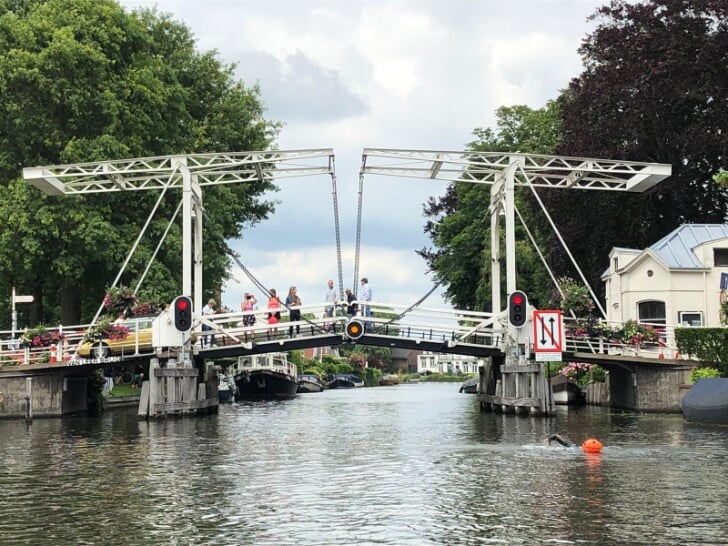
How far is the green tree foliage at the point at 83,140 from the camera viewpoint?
123 feet

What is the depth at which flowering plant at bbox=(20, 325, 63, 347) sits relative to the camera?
32.8 meters

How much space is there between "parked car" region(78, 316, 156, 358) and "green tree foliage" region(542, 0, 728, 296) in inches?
733

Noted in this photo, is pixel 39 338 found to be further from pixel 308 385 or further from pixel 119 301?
pixel 308 385

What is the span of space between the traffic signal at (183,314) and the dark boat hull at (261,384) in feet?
94.0

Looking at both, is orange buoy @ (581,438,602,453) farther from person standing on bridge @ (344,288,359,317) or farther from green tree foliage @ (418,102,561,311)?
green tree foliage @ (418,102,561,311)

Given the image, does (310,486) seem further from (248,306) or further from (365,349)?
(365,349)

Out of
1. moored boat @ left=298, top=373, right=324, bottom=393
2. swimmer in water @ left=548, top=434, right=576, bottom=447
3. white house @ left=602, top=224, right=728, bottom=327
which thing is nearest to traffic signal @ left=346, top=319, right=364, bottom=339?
white house @ left=602, top=224, right=728, bottom=327

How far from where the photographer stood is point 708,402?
87.1 feet

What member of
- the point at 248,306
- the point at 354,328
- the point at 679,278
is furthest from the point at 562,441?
the point at 679,278

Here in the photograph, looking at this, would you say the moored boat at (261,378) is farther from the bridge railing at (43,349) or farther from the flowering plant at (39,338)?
the flowering plant at (39,338)

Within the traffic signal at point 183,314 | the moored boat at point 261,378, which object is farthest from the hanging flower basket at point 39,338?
the moored boat at point 261,378

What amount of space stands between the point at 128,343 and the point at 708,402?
16446mm

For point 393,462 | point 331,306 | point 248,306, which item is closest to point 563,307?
point 331,306

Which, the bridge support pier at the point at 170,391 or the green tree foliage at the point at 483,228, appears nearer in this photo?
the bridge support pier at the point at 170,391
